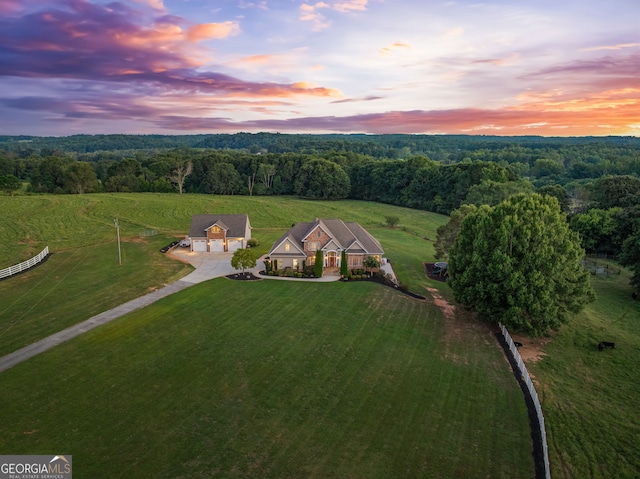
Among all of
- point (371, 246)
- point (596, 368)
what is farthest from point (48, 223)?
point (596, 368)

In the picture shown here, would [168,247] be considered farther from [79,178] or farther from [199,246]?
[79,178]

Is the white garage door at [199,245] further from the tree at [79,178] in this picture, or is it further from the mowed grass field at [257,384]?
the tree at [79,178]

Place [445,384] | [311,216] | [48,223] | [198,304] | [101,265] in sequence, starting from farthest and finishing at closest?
[311,216], [48,223], [101,265], [198,304], [445,384]

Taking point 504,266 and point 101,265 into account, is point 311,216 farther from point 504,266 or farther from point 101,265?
point 504,266

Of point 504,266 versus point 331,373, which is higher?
point 504,266

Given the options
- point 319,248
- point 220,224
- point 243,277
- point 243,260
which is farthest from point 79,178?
point 319,248

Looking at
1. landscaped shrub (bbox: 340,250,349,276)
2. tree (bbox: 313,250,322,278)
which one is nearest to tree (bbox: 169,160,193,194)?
tree (bbox: 313,250,322,278)

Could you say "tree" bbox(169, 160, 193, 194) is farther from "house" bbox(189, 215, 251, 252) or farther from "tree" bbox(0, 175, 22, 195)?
"house" bbox(189, 215, 251, 252)
